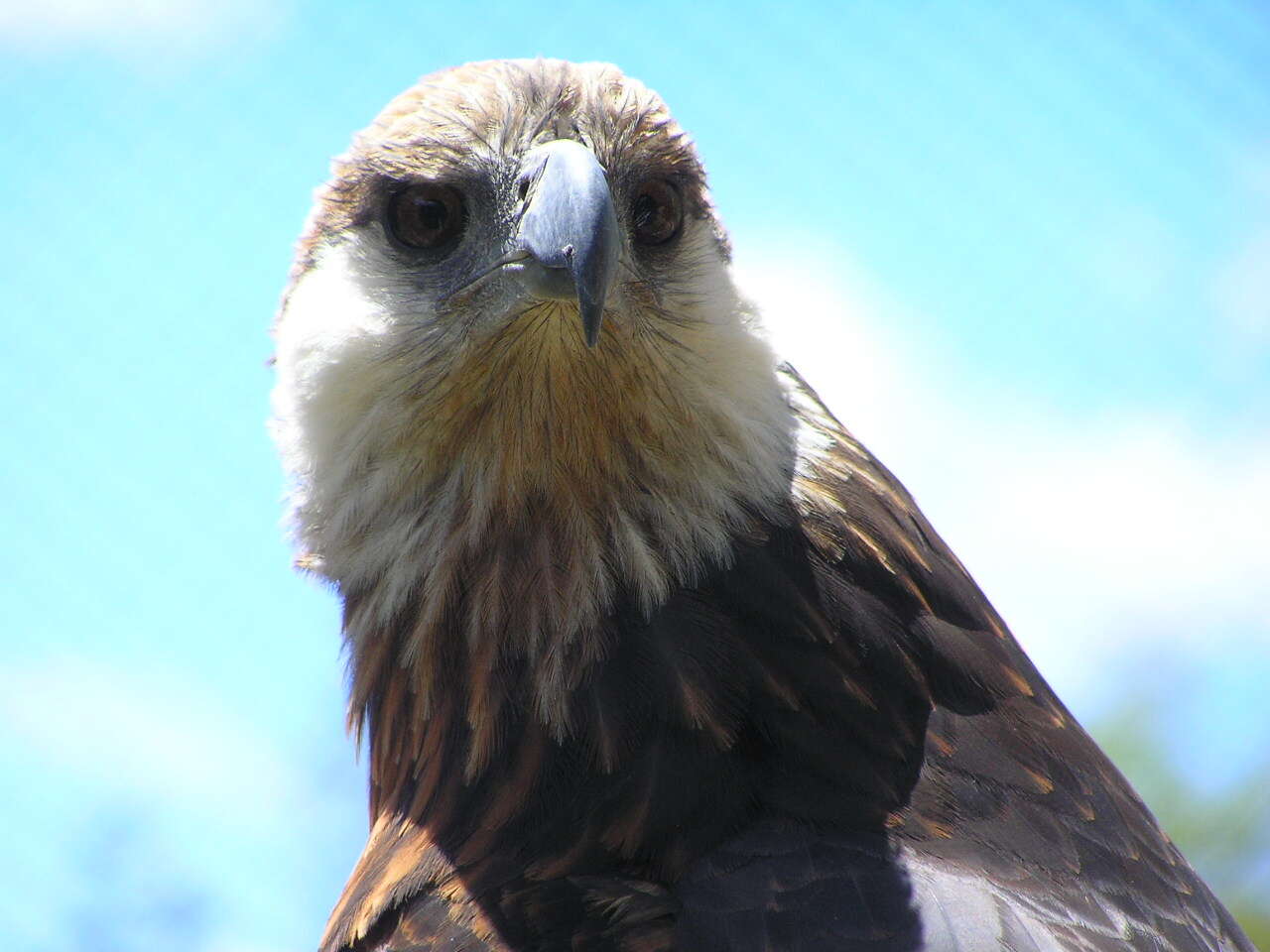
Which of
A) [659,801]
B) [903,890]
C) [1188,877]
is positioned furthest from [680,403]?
[1188,877]

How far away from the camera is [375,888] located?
7.43 feet

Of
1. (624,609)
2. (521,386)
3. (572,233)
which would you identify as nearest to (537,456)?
(521,386)

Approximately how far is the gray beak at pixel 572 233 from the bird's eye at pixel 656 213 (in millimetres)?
204

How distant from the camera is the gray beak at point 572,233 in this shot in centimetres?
220

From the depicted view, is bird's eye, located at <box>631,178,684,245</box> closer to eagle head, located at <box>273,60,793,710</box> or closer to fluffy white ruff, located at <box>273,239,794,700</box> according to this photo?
eagle head, located at <box>273,60,793,710</box>

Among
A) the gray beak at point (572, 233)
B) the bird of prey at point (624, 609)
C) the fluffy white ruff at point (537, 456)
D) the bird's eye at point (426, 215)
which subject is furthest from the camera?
the bird's eye at point (426, 215)

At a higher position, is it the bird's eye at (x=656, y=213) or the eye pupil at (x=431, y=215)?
the eye pupil at (x=431, y=215)

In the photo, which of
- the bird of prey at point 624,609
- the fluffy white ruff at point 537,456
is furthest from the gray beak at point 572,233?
the fluffy white ruff at point 537,456

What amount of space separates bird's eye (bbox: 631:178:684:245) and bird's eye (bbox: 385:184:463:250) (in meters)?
0.32

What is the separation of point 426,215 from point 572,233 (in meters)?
0.49

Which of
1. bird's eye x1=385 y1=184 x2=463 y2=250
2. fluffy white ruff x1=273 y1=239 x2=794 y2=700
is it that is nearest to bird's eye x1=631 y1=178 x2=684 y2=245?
fluffy white ruff x1=273 y1=239 x2=794 y2=700

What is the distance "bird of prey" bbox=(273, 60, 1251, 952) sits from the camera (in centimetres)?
207

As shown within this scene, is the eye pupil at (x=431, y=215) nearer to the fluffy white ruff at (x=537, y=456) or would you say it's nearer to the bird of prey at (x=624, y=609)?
the bird of prey at (x=624, y=609)

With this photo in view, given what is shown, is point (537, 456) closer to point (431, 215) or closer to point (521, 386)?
point (521, 386)
